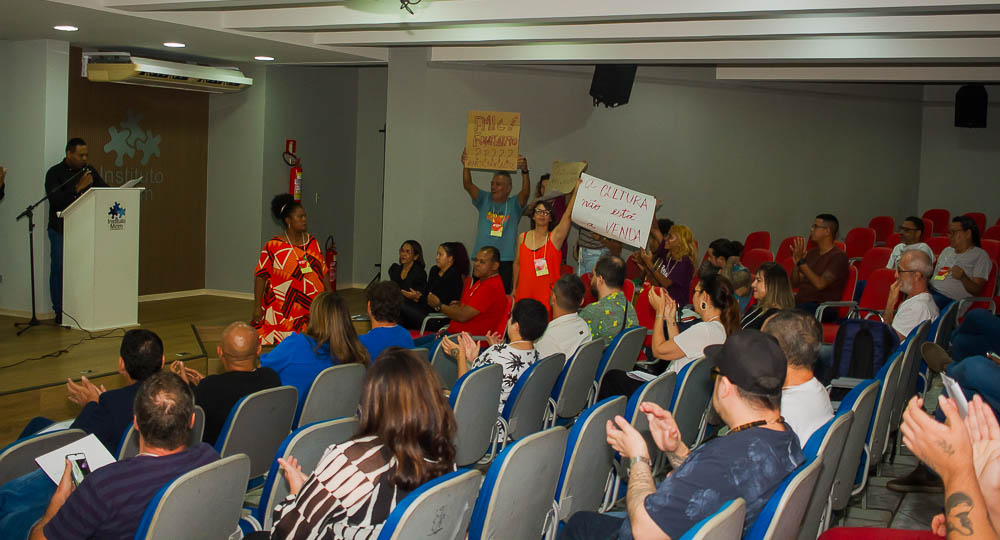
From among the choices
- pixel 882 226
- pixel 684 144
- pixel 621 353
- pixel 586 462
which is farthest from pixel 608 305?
pixel 882 226

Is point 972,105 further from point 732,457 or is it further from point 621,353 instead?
point 732,457

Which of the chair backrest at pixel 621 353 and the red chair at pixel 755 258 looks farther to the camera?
the red chair at pixel 755 258

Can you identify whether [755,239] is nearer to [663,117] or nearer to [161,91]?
[663,117]

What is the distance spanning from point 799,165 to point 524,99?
4883 millimetres

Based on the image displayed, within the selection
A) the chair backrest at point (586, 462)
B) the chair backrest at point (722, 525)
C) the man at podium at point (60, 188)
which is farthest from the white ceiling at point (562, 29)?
the chair backrest at point (722, 525)

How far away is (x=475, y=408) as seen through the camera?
375 centimetres

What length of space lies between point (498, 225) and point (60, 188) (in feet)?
13.6

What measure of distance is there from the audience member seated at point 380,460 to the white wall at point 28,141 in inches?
283

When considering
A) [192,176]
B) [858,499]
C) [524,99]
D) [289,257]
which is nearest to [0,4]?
[289,257]

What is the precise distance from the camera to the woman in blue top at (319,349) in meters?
4.07

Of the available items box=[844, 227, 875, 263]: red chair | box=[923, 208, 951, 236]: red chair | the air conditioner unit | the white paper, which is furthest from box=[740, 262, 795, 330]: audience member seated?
box=[923, 208, 951, 236]: red chair

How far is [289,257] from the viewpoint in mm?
5949

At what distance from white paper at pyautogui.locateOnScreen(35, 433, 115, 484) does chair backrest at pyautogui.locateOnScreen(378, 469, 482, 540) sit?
3.63 ft

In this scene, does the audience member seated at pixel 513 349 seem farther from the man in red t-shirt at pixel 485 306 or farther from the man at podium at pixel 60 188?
the man at podium at pixel 60 188
